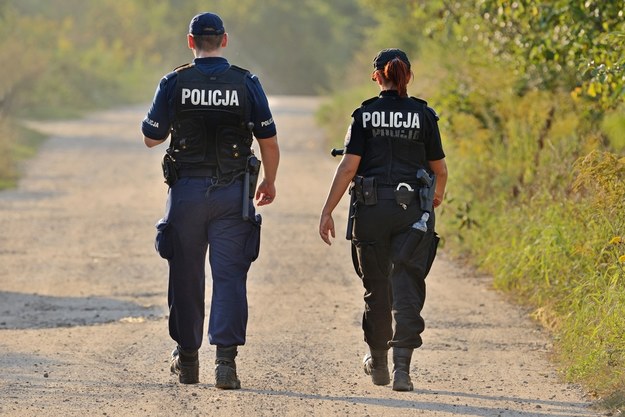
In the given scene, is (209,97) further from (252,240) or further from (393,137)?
(393,137)

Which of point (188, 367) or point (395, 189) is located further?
point (188, 367)

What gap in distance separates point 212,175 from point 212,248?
37 cm

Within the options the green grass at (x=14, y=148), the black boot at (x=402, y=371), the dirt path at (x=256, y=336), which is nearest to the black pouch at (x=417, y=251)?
the black boot at (x=402, y=371)

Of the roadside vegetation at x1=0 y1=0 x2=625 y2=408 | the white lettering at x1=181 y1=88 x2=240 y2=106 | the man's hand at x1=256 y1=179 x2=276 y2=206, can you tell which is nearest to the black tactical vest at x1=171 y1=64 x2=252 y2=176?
the white lettering at x1=181 y1=88 x2=240 y2=106

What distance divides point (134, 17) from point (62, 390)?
62404 millimetres

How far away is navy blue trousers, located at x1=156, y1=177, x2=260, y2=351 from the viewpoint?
714 centimetres

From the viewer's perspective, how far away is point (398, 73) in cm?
705

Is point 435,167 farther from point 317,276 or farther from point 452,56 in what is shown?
point 452,56

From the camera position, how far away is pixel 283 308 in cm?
988

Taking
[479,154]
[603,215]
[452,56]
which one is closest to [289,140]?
[452,56]

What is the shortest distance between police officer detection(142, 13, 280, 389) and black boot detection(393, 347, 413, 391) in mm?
783

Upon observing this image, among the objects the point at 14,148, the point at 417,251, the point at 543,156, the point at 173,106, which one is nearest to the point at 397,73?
the point at 417,251

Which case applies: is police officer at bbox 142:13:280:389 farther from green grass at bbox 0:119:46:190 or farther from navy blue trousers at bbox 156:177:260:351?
green grass at bbox 0:119:46:190

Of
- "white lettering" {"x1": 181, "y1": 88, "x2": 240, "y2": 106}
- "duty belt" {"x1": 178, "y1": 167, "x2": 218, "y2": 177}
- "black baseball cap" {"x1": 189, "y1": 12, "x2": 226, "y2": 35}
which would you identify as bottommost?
"duty belt" {"x1": 178, "y1": 167, "x2": 218, "y2": 177}
